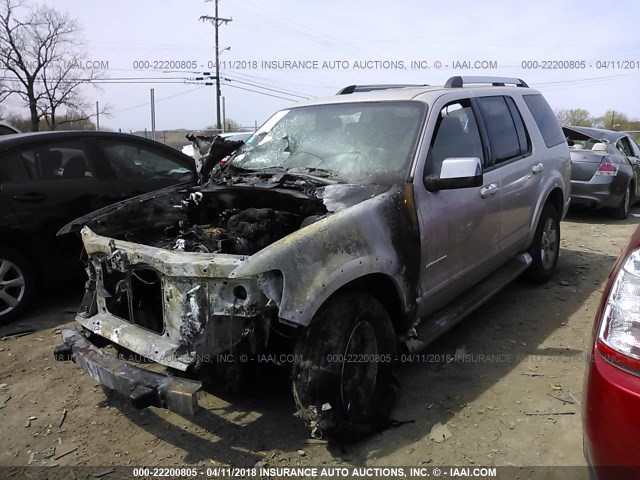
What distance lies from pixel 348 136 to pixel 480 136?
3.73ft

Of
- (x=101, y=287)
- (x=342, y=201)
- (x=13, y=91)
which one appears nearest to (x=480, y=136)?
(x=342, y=201)

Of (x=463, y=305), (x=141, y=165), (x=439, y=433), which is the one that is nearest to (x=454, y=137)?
(x=463, y=305)

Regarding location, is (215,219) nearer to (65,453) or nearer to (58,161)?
(65,453)

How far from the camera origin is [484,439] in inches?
112

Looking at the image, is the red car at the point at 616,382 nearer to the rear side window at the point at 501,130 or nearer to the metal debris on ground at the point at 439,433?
the metal debris on ground at the point at 439,433

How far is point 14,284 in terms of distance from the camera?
4.60m

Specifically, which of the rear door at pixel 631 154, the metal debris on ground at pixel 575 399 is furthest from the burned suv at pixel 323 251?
the rear door at pixel 631 154

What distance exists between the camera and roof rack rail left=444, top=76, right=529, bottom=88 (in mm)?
4168

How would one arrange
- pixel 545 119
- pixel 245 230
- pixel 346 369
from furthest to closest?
1. pixel 545 119
2. pixel 245 230
3. pixel 346 369

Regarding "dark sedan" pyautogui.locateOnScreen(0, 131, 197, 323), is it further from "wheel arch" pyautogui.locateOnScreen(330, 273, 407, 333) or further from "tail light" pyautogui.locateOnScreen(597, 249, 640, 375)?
"tail light" pyautogui.locateOnScreen(597, 249, 640, 375)

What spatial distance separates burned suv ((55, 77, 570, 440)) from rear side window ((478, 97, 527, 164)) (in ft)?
0.07

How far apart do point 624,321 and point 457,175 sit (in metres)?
1.55

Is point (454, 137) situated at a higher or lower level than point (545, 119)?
lower

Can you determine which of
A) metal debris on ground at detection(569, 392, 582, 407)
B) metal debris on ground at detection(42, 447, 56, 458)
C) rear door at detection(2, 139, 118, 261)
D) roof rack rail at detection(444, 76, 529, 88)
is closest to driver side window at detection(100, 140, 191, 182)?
rear door at detection(2, 139, 118, 261)
